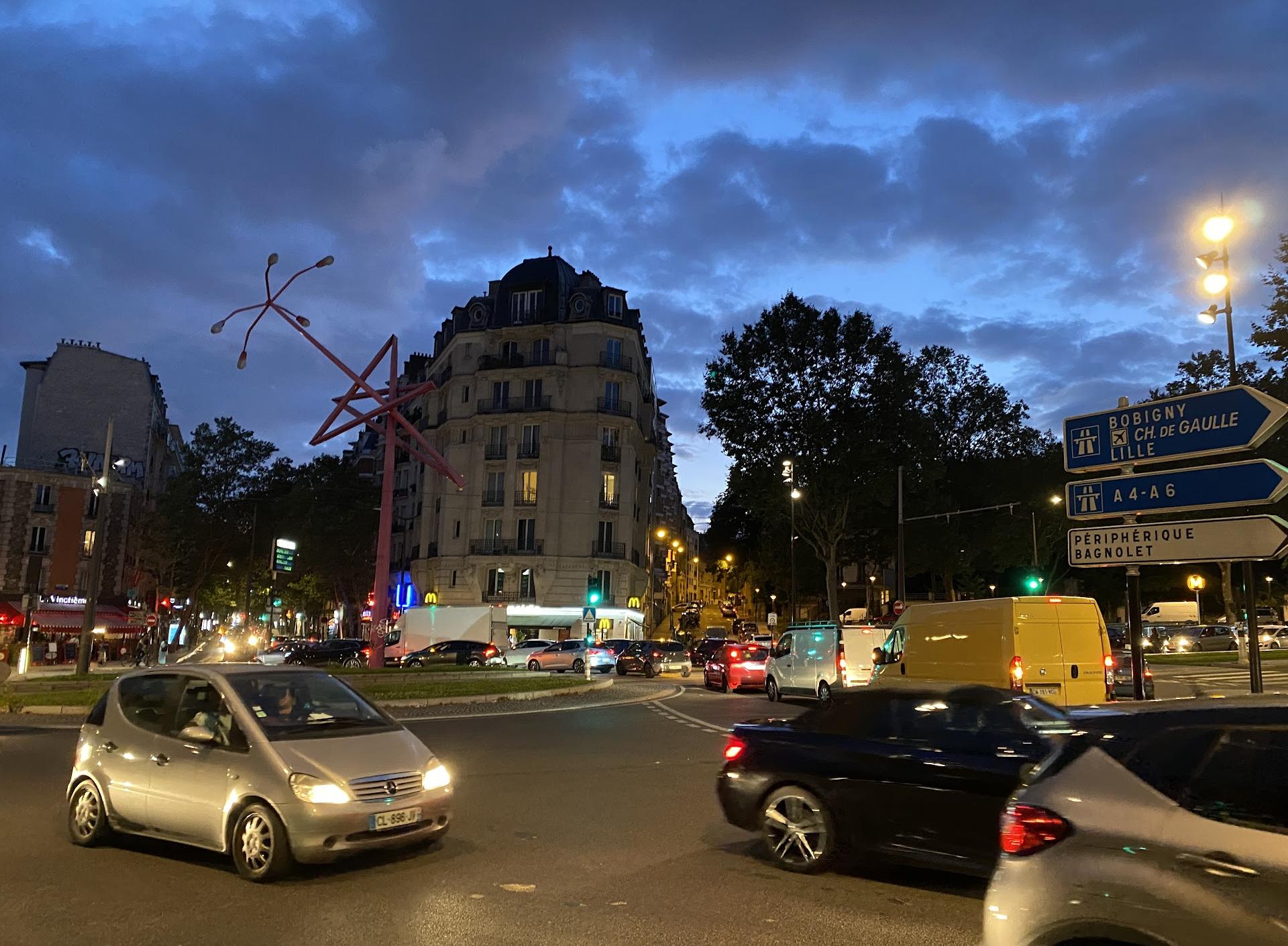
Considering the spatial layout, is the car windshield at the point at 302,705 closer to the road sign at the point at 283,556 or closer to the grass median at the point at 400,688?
the grass median at the point at 400,688

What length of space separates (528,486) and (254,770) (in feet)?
182

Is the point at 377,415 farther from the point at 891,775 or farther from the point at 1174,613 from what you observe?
the point at 1174,613

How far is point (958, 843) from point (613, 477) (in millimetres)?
56102

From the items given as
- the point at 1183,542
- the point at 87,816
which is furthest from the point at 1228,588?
the point at 87,816

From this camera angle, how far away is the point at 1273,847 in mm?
3197

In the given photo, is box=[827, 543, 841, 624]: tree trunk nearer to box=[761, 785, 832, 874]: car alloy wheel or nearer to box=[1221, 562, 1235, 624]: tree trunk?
box=[1221, 562, 1235, 624]: tree trunk

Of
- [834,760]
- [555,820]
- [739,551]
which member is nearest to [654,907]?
[834,760]

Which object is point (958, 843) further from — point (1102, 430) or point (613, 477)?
point (613, 477)

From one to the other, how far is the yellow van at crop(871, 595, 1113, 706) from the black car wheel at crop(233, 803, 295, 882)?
995 cm

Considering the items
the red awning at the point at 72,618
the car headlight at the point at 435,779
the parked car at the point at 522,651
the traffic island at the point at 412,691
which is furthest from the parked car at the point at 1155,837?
the red awning at the point at 72,618

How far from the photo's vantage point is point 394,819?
705 cm

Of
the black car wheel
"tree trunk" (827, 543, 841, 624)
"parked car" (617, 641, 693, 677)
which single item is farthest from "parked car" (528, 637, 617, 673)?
the black car wheel

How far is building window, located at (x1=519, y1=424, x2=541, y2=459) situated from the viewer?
61969 millimetres

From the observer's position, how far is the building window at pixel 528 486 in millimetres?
61781
